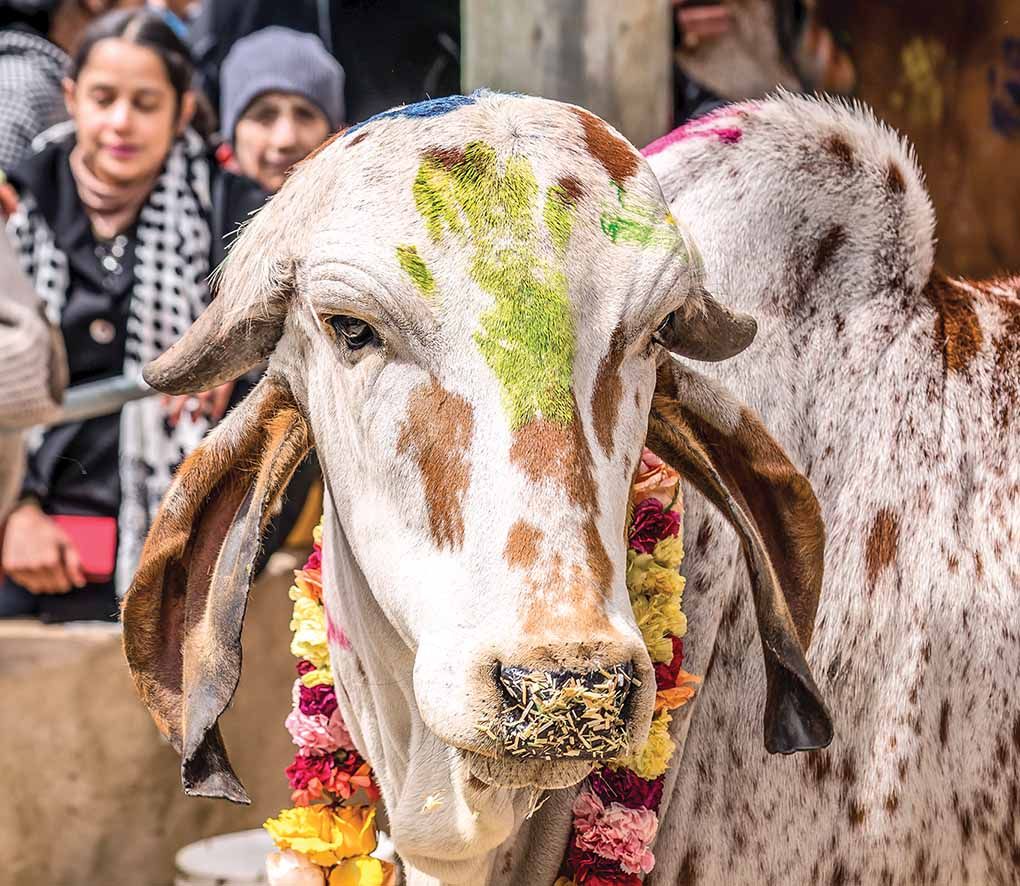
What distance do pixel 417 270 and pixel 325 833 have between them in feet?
3.75

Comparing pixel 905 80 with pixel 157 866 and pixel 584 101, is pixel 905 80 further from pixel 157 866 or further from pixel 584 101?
pixel 157 866

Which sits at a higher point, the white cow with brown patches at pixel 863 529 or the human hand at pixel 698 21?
the human hand at pixel 698 21

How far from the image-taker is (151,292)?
5523 millimetres

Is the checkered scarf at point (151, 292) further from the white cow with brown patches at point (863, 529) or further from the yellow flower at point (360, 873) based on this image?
the white cow with brown patches at point (863, 529)

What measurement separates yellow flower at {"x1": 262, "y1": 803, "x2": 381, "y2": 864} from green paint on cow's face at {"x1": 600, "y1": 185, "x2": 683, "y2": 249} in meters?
1.18

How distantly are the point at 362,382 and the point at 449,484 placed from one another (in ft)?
0.71

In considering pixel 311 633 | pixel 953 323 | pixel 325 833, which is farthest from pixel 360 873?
pixel 953 323

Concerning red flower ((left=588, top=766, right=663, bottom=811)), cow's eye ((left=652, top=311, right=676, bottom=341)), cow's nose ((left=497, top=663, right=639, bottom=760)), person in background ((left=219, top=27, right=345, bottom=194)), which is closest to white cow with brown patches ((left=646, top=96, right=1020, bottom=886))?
red flower ((left=588, top=766, right=663, bottom=811))

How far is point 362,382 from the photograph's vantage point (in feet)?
7.50

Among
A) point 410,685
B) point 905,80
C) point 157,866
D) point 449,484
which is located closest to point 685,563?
point 410,685

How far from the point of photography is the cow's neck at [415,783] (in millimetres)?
2459

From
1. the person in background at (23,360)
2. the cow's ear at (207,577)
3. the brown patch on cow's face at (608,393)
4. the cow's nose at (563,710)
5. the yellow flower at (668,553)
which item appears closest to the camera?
the cow's nose at (563,710)

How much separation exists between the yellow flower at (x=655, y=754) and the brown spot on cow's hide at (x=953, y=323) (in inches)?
32.4

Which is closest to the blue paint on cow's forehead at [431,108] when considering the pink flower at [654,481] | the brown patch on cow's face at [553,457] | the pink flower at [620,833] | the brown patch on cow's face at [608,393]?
the brown patch on cow's face at [608,393]
